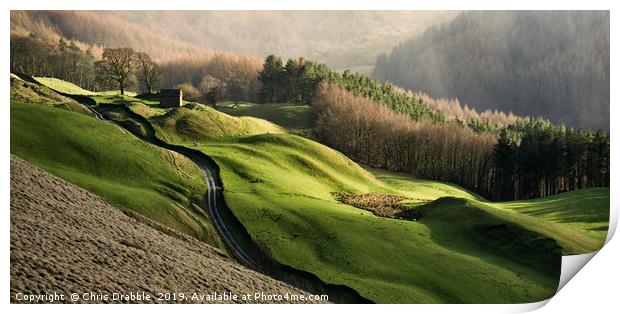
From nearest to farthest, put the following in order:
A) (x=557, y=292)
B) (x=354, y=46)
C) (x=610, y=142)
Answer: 1. (x=557, y=292)
2. (x=610, y=142)
3. (x=354, y=46)

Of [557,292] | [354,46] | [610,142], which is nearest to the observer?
[557,292]

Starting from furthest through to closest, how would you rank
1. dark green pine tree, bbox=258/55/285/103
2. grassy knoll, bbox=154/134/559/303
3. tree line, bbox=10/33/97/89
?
1. dark green pine tree, bbox=258/55/285/103
2. tree line, bbox=10/33/97/89
3. grassy knoll, bbox=154/134/559/303

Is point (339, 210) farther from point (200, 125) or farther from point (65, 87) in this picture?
point (65, 87)

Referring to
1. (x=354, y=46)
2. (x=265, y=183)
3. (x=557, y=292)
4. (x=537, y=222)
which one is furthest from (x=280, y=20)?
(x=557, y=292)

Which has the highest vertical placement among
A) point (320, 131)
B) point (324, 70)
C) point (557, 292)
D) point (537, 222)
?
point (324, 70)

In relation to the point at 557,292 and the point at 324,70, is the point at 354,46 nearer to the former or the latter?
the point at 324,70

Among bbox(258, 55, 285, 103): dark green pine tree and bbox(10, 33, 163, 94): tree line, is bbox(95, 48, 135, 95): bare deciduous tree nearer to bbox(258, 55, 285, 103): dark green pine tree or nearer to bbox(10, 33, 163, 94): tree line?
bbox(10, 33, 163, 94): tree line

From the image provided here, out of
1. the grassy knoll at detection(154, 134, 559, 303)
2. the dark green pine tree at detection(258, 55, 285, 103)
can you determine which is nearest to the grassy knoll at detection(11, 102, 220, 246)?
the grassy knoll at detection(154, 134, 559, 303)
